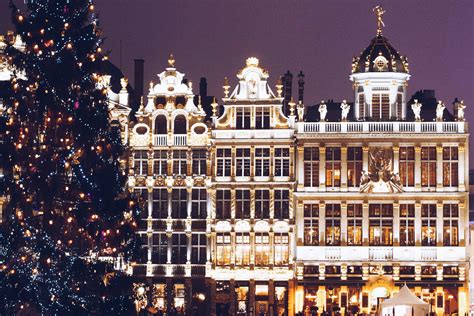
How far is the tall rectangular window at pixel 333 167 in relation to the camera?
46.4m

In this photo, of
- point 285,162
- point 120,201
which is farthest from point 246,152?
point 120,201

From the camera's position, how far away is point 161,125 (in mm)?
47562

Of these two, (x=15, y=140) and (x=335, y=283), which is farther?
(x=335, y=283)

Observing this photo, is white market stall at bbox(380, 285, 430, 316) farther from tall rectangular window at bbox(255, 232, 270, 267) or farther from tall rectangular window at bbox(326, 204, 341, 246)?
tall rectangular window at bbox(255, 232, 270, 267)

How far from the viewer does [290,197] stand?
1833 inches

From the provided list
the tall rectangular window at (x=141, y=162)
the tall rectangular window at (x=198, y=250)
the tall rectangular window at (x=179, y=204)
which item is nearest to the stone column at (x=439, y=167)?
the tall rectangular window at (x=198, y=250)

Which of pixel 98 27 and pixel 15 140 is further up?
pixel 98 27

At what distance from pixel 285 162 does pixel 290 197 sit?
1.23 m

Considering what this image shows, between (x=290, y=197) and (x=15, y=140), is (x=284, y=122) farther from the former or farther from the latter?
(x=15, y=140)

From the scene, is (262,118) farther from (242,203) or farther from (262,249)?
(262,249)

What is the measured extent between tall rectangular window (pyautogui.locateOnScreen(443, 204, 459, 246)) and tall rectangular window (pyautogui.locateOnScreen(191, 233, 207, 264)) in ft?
27.1

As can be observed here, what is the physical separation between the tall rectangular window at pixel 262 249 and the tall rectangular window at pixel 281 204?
828 mm

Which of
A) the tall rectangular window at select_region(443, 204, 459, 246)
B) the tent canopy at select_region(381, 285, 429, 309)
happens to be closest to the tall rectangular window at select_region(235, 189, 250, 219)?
the tall rectangular window at select_region(443, 204, 459, 246)

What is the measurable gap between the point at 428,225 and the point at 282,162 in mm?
5424
